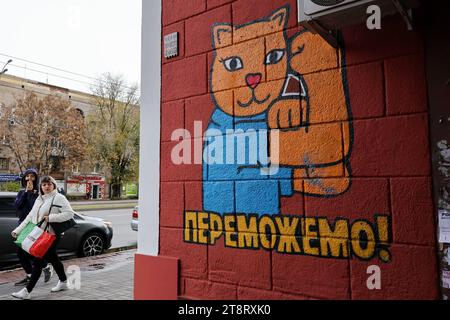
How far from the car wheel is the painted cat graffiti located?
6226 millimetres

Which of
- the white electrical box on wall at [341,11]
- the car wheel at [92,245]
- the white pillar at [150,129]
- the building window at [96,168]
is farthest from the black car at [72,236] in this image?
the building window at [96,168]

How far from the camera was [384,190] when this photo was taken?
276 cm

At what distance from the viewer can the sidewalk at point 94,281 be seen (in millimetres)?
5488

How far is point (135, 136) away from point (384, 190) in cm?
4023

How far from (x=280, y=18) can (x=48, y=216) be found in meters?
4.50

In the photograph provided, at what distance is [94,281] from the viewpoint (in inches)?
253

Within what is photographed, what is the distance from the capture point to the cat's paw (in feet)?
10.6

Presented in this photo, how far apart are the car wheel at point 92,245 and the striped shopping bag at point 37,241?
346 cm

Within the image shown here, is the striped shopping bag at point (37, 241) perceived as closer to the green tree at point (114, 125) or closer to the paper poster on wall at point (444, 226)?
the paper poster on wall at point (444, 226)

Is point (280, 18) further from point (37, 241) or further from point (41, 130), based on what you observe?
point (41, 130)

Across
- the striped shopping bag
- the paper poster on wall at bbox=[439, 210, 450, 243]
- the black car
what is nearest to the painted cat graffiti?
the paper poster on wall at bbox=[439, 210, 450, 243]

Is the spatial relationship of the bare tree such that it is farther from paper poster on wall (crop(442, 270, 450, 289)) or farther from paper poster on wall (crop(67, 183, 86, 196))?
paper poster on wall (crop(442, 270, 450, 289))

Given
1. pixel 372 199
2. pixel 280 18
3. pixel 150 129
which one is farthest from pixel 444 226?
pixel 150 129
